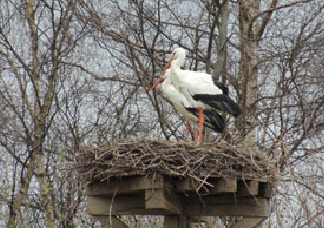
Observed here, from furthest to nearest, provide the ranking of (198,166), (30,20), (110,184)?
(30,20), (110,184), (198,166)

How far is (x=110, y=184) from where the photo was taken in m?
5.04

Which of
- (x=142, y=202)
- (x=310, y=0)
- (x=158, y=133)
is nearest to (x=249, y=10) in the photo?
(x=310, y=0)

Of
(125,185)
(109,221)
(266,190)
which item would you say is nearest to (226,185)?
(266,190)

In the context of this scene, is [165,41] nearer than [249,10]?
No

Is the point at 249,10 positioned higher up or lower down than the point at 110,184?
higher up

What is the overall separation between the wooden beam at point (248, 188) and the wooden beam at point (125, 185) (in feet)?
2.01

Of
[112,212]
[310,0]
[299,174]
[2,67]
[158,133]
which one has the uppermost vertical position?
[310,0]

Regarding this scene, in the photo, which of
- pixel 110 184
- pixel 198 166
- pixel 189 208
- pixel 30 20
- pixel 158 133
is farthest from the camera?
pixel 158 133

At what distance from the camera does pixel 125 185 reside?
4.89m

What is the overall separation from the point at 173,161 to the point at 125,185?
0.39 meters

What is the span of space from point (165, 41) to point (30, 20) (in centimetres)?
182

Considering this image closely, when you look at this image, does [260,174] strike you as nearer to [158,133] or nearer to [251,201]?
[251,201]

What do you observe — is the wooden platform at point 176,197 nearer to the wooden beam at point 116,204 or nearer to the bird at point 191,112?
the wooden beam at point 116,204

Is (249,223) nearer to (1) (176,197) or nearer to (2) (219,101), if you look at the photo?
(1) (176,197)
